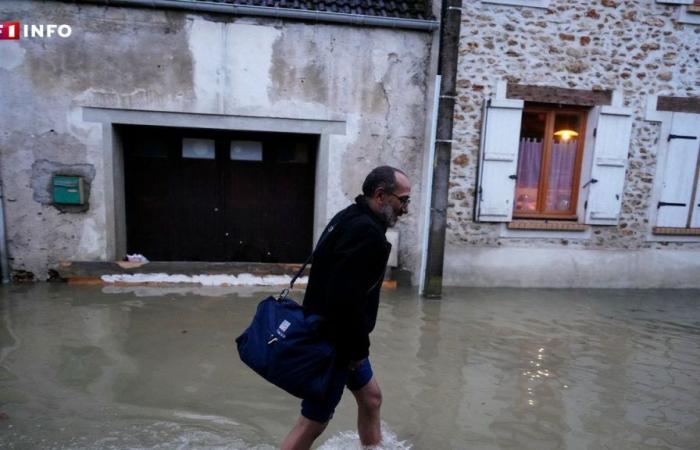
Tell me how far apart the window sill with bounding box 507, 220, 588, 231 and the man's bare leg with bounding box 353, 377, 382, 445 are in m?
4.60

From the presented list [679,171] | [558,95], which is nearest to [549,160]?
[558,95]

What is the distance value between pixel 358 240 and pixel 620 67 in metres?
6.24

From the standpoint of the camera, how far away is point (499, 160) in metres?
6.40

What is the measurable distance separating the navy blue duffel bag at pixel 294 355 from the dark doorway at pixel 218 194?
4.70m

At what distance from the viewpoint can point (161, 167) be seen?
6453 millimetres

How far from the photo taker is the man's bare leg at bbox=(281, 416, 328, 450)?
2205mm

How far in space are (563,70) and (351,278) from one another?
5794mm

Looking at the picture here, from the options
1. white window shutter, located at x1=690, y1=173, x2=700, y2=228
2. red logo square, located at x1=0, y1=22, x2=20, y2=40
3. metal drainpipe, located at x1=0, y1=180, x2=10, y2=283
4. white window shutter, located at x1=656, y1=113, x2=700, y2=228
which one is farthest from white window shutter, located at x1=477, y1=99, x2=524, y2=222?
metal drainpipe, located at x1=0, y1=180, x2=10, y2=283

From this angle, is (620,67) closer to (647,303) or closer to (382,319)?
(647,303)

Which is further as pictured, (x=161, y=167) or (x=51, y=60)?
(x=161, y=167)

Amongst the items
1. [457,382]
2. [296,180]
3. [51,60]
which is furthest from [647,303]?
[51,60]

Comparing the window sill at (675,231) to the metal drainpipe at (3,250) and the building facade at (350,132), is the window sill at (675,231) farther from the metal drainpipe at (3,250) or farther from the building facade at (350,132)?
the metal drainpipe at (3,250)

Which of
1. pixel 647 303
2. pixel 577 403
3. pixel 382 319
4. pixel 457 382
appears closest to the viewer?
pixel 577 403

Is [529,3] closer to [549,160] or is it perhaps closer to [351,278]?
[549,160]
